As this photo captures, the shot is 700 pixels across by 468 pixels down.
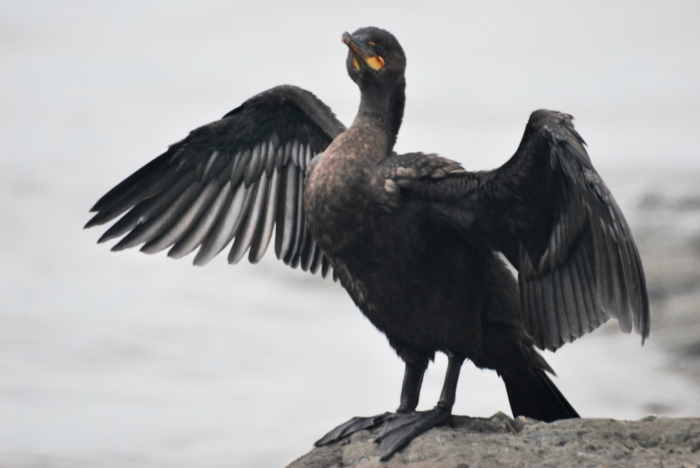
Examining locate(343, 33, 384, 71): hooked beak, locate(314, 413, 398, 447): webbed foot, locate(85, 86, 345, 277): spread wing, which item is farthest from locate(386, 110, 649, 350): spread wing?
locate(85, 86, 345, 277): spread wing

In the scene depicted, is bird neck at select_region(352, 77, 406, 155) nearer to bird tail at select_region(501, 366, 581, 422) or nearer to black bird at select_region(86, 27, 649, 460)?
black bird at select_region(86, 27, 649, 460)

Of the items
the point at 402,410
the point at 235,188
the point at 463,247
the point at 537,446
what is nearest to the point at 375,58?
the point at 463,247

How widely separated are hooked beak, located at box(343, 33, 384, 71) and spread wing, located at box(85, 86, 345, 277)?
719 millimetres

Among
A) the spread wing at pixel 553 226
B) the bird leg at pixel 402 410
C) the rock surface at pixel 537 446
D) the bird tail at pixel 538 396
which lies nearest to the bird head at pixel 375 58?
the spread wing at pixel 553 226

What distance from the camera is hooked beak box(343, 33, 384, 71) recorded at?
4.90 meters

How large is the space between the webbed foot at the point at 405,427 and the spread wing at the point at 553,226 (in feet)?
1.97

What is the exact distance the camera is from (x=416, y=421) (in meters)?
4.73

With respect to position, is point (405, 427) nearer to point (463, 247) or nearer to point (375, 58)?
point (463, 247)

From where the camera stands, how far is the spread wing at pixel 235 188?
5727 mm

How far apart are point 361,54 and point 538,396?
6.38 ft

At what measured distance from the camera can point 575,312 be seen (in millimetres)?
4695

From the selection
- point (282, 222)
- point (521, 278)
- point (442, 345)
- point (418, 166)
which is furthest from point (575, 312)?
point (282, 222)

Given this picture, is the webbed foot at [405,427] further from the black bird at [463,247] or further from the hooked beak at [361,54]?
the hooked beak at [361,54]

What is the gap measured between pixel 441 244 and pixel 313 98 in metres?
1.46
